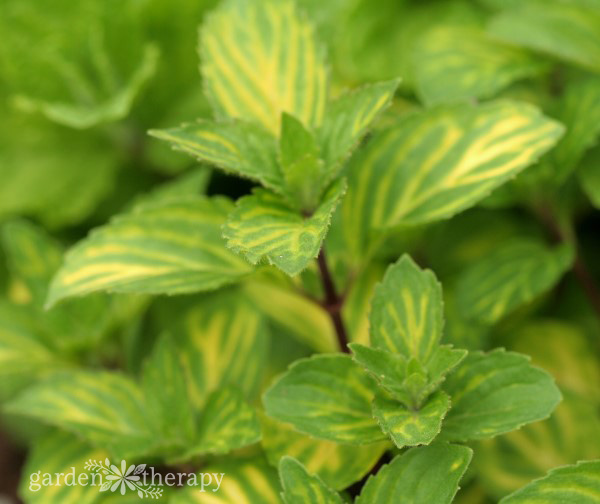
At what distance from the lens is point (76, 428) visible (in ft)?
2.61

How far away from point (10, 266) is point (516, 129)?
2.72 feet

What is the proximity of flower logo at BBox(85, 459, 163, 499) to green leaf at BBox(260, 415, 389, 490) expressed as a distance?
13 cm

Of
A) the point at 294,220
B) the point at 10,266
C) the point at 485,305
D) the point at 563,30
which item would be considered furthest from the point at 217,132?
the point at 10,266

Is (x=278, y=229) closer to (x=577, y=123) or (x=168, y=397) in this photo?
(x=168, y=397)

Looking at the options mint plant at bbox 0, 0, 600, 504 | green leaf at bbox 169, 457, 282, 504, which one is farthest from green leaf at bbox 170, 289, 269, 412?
green leaf at bbox 169, 457, 282, 504

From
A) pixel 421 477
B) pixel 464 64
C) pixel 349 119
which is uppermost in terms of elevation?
pixel 349 119

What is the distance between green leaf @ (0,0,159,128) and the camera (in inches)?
45.4

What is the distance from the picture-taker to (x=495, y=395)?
0.67 metres

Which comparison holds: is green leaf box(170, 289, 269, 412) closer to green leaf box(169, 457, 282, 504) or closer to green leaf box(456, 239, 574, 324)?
green leaf box(169, 457, 282, 504)

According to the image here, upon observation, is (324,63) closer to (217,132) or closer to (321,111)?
(321,111)

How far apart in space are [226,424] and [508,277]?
0.37m

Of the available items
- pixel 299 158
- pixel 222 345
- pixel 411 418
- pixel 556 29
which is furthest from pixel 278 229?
pixel 556 29

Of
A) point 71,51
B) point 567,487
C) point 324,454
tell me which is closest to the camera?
point 567,487

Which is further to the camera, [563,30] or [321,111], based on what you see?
[563,30]
